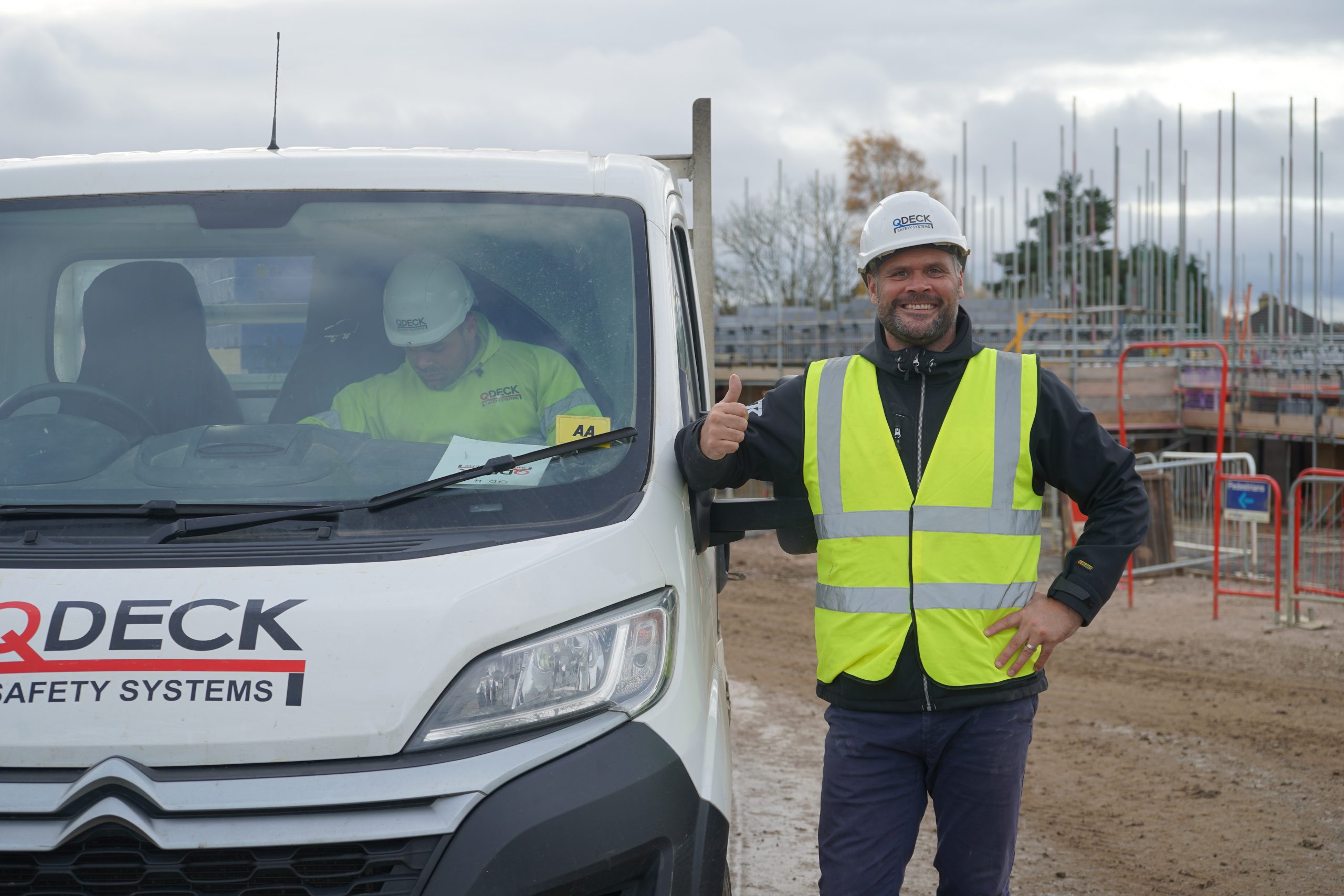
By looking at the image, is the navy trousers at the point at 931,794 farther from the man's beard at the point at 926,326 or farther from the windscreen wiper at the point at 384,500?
the windscreen wiper at the point at 384,500

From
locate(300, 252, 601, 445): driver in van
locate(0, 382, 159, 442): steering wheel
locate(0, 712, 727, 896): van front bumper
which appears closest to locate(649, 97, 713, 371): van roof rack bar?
locate(300, 252, 601, 445): driver in van

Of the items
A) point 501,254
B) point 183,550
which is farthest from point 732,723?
point 183,550

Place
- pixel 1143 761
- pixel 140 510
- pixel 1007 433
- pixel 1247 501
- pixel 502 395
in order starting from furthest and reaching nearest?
pixel 1247 501 < pixel 1143 761 < pixel 1007 433 < pixel 502 395 < pixel 140 510

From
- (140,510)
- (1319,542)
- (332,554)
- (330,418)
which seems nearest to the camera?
(332,554)

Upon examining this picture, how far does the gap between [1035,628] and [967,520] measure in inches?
11.8

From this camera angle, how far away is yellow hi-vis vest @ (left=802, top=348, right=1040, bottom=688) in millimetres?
3008

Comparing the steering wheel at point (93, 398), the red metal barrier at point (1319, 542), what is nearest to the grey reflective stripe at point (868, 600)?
the steering wheel at point (93, 398)

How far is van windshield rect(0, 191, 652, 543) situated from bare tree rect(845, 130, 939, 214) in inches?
1409

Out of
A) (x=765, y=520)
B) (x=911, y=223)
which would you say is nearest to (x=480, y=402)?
(x=765, y=520)

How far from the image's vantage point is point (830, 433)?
125 inches

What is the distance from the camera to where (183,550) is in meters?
2.30

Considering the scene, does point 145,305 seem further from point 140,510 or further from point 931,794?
point 931,794

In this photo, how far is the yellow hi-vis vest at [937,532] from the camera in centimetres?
301

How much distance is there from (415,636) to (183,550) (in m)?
0.50
